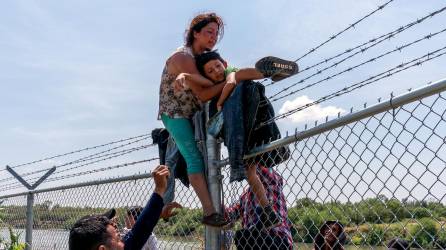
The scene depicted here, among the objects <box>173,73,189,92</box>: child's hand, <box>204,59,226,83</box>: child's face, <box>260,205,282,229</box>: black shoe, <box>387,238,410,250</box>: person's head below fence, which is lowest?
<box>387,238,410,250</box>: person's head below fence

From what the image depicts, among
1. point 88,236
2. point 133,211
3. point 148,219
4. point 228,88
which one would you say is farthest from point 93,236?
point 133,211

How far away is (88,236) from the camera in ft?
8.84

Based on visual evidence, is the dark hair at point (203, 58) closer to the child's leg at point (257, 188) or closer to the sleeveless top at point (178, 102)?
the sleeveless top at point (178, 102)

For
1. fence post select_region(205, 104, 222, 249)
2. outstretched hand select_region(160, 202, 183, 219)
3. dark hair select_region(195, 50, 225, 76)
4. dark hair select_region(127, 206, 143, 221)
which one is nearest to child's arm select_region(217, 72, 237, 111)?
fence post select_region(205, 104, 222, 249)

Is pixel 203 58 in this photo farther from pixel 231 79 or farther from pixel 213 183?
pixel 213 183

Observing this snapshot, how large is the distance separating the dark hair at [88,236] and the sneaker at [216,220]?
0.74 m

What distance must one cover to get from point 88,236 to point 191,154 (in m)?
1.03

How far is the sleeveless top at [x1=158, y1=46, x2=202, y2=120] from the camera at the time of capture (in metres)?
3.74

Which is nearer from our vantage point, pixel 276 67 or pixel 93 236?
pixel 93 236

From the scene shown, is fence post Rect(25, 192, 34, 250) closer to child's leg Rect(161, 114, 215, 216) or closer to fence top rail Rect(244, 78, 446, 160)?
child's leg Rect(161, 114, 215, 216)

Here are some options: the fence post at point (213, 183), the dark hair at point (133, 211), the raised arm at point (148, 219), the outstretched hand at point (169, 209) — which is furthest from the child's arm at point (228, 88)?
the dark hair at point (133, 211)

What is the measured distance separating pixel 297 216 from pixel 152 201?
75cm

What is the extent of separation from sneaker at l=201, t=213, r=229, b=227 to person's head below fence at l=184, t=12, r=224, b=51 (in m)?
1.17

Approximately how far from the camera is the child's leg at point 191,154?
11.3 feet
